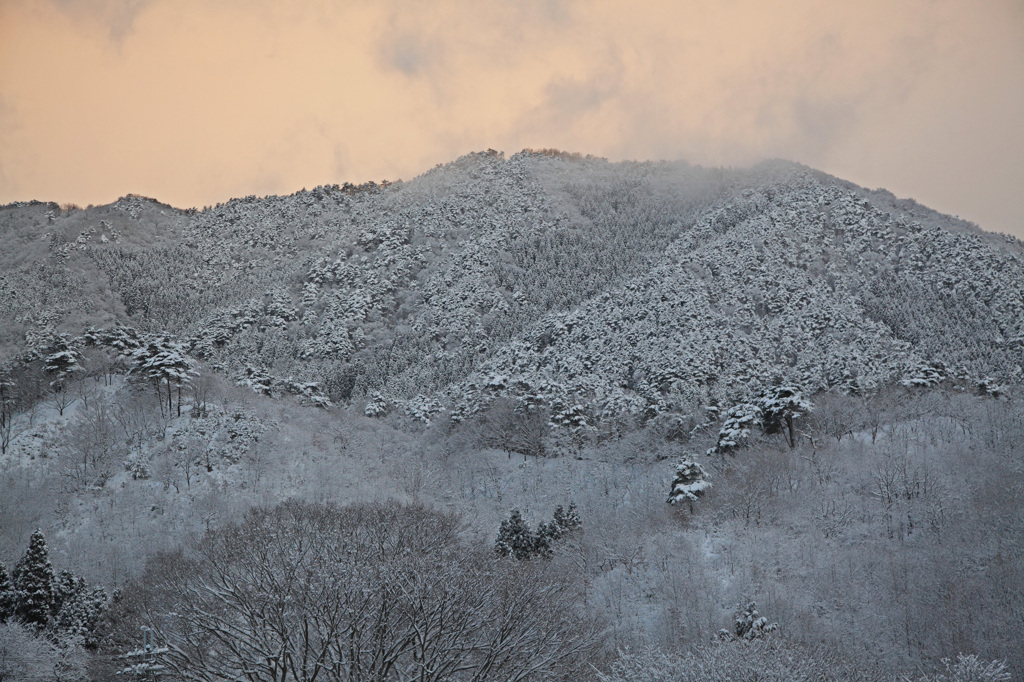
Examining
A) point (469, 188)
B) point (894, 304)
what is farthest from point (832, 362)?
point (469, 188)

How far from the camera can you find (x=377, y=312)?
485ft

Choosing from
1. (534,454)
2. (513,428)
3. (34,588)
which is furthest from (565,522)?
(34,588)

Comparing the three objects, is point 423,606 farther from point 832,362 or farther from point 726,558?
point 832,362

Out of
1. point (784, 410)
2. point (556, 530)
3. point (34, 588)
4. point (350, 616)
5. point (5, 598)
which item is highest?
point (784, 410)

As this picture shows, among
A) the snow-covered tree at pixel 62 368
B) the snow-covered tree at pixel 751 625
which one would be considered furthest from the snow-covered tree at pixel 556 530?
the snow-covered tree at pixel 62 368

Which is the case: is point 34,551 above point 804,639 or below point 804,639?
above

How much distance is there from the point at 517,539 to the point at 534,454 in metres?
32.0

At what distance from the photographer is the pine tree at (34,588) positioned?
160 ft

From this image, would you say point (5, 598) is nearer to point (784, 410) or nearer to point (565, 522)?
point (565, 522)

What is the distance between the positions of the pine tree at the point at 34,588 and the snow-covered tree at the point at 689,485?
148 feet

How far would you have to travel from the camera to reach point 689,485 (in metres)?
62.7

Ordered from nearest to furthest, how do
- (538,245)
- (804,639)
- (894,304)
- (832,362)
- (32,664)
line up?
(32,664), (804,639), (832,362), (894,304), (538,245)

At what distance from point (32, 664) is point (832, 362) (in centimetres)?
8032

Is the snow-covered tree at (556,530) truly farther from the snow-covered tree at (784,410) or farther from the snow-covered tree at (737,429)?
the snow-covered tree at (784,410)
